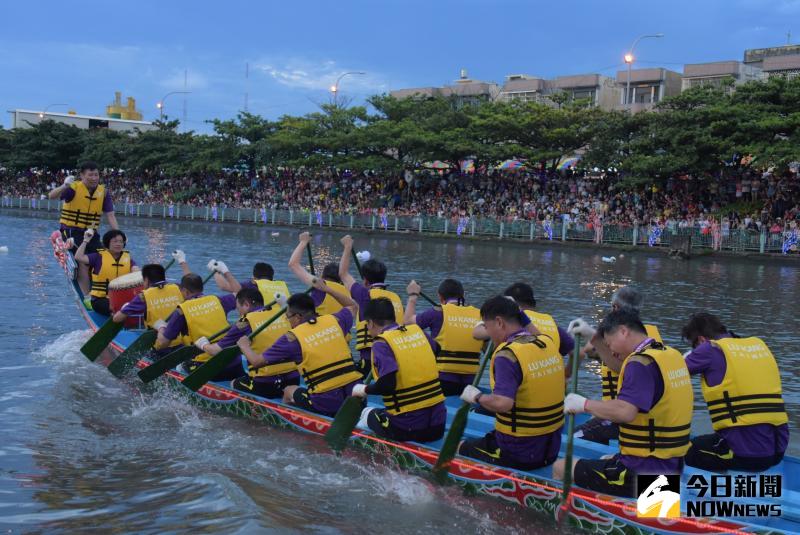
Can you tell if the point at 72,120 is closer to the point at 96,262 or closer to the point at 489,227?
the point at 489,227

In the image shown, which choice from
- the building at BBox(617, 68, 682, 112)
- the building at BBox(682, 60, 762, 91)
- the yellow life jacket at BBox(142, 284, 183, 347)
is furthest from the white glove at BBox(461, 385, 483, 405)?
the building at BBox(617, 68, 682, 112)

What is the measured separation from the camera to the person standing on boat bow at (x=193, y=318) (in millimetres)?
8038

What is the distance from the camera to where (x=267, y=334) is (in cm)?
750

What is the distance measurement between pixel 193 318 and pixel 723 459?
5.35 meters

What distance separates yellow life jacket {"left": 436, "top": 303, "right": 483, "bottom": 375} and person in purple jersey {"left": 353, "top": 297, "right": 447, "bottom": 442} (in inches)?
44.4

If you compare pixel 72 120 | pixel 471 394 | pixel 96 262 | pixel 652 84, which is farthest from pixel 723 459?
pixel 72 120

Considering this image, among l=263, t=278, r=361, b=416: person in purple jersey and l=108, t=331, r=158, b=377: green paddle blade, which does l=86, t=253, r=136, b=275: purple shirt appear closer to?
l=108, t=331, r=158, b=377: green paddle blade

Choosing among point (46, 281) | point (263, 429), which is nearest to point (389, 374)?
point (263, 429)

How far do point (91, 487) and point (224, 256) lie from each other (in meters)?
A: 19.3

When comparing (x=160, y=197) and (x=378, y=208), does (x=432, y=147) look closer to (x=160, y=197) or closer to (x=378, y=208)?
(x=378, y=208)

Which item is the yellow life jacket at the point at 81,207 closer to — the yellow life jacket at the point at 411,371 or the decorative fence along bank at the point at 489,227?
the yellow life jacket at the point at 411,371

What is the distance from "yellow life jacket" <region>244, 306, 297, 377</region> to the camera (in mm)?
7426

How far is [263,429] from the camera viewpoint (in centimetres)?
741

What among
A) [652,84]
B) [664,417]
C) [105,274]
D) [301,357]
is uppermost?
[652,84]
